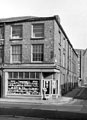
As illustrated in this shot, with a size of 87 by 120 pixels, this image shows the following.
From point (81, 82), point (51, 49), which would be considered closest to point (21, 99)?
point (51, 49)

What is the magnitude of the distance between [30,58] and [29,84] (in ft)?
10.3

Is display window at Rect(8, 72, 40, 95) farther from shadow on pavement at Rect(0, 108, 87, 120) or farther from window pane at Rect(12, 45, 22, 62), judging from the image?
shadow on pavement at Rect(0, 108, 87, 120)

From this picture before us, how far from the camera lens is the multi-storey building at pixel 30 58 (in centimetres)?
2716

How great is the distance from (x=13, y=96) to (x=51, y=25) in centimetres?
967

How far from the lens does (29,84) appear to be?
27594mm

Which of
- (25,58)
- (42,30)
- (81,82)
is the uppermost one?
(42,30)

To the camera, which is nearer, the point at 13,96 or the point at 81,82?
the point at 13,96

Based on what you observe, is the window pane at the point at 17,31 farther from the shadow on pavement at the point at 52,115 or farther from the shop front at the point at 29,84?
the shadow on pavement at the point at 52,115

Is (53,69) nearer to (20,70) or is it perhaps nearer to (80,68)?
(20,70)

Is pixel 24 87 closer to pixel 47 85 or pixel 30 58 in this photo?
pixel 47 85

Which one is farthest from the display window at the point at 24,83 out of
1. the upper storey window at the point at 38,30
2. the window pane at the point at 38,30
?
the window pane at the point at 38,30

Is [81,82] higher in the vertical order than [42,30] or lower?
lower

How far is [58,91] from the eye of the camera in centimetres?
2936

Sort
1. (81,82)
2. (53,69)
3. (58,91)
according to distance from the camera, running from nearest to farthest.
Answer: (53,69) → (58,91) → (81,82)
